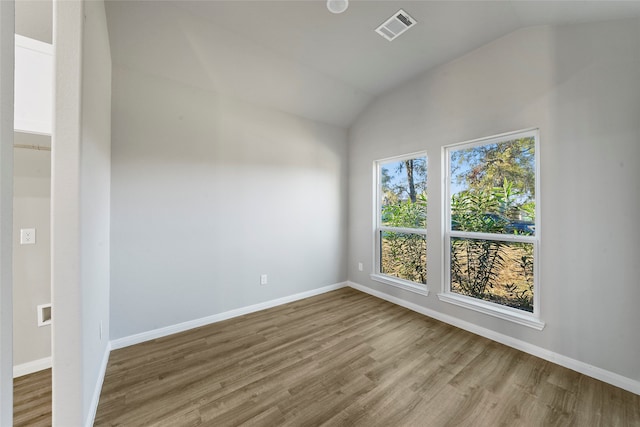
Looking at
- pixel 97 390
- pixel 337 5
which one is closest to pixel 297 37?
pixel 337 5

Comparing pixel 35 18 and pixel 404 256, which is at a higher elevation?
pixel 35 18

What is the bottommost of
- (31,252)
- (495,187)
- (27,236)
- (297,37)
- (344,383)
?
(344,383)

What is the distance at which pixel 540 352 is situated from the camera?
2.15 m

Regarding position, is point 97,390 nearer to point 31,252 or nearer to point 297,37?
point 31,252

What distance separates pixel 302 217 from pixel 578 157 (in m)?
2.86

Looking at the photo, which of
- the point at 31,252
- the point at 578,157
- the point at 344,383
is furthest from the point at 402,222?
the point at 31,252

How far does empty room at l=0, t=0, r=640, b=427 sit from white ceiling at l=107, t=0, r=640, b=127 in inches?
0.8

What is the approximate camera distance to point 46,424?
59.1 inches

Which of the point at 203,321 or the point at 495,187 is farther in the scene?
the point at 203,321

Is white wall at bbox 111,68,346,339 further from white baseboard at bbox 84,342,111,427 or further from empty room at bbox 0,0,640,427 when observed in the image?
white baseboard at bbox 84,342,111,427

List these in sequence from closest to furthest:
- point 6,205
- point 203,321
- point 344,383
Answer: point 6,205 → point 344,383 → point 203,321

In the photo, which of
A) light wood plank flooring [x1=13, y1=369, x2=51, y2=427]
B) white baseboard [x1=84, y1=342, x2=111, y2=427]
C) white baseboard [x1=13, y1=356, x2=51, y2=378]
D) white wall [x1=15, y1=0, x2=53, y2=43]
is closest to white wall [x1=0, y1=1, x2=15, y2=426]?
white baseboard [x1=84, y1=342, x2=111, y2=427]

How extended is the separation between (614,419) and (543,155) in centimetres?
192

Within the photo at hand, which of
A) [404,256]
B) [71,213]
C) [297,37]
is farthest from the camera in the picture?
[404,256]
